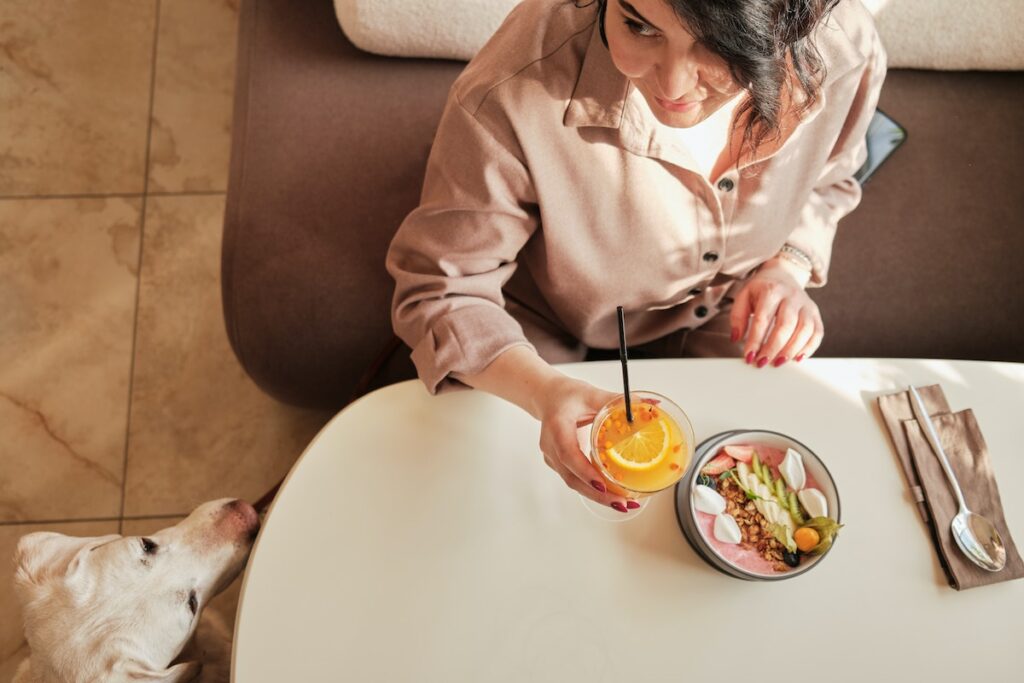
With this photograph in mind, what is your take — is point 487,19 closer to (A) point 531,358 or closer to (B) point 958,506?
(A) point 531,358

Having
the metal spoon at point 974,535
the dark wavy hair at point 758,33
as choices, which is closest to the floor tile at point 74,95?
the dark wavy hair at point 758,33

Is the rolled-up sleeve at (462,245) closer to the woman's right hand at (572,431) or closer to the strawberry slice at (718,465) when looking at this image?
the woman's right hand at (572,431)

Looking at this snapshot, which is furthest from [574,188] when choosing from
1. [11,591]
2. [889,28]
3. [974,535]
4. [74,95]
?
[74,95]

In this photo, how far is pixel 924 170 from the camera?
1447 millimetres

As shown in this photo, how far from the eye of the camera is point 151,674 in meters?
1.00

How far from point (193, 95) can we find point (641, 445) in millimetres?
1820

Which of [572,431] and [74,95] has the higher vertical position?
[572,431]

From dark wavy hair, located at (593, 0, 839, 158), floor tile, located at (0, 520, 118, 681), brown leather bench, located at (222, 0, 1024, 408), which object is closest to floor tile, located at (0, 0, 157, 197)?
brown leather bench, located at (222, 0, 1024, 408)

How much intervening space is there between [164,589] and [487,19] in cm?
110

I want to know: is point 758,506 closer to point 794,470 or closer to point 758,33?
point 794,470

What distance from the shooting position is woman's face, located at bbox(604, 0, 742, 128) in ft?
2.04

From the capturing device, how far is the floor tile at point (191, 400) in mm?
1814

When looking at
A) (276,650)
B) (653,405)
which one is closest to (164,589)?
(276,650)

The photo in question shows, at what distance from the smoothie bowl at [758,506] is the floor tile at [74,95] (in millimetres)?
1762
